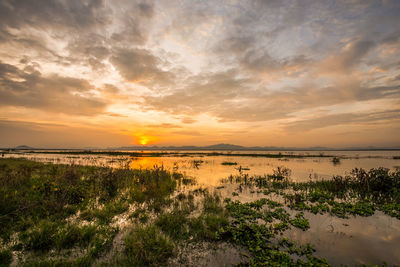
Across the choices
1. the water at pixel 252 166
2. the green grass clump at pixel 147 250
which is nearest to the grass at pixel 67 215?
the green grass clump at pixel 147 250

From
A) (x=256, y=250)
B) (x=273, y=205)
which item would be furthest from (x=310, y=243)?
(x=273, y=205)

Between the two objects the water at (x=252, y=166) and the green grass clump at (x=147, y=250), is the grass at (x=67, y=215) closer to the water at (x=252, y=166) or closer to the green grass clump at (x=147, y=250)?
the green grass clump at (x=147, y=250)

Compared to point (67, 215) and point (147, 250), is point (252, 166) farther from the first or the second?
point (147, 250)

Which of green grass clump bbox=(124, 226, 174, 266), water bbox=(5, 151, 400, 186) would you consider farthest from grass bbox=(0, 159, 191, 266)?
water bbox=(5, 151, 400, 186)

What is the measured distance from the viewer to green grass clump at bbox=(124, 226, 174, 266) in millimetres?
5613

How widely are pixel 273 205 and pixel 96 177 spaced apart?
14620 mm

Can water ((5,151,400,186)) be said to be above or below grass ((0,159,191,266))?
below

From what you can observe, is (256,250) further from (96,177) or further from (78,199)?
(96,177)

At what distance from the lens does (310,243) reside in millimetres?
6945

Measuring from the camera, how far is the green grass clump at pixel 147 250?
561 centimetres

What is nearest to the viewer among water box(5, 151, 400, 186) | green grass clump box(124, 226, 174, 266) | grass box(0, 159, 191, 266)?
green grass clump box(124, 226, 174, 266)

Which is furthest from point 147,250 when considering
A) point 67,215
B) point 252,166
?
point 252,166

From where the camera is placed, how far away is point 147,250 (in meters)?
5.98

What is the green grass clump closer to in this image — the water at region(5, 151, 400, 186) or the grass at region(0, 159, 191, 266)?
the grass at region(0, 159, 191, 266)
